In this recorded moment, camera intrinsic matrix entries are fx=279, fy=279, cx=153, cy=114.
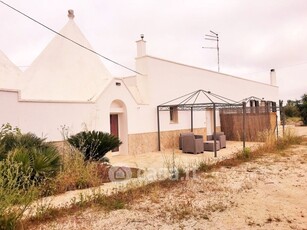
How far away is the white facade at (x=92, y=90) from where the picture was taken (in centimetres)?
1155

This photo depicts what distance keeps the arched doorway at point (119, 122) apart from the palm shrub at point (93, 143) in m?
3.82

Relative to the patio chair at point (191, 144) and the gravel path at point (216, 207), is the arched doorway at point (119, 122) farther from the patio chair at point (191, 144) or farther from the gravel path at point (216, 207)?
the gravel path at point (216, 207)

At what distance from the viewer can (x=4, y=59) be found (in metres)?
16.3

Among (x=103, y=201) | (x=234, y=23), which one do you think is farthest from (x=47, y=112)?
(x=234, y=23)

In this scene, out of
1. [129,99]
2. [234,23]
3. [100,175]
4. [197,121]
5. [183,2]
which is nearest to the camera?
[100,175]

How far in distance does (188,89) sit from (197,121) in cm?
254

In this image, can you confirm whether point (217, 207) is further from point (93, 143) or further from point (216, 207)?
point (93, 143)

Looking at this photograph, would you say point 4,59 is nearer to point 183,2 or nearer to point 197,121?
point 183,2

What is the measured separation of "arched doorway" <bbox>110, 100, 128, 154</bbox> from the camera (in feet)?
46.9

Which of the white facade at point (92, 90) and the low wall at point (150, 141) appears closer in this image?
the white facade at point (92, 90)

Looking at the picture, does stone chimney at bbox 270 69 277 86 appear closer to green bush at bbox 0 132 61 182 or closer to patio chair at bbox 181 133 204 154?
patio chair at bbox 181 133 204 154

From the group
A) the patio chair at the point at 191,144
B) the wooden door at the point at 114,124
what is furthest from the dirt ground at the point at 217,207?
the wooden door at the point at 114,124

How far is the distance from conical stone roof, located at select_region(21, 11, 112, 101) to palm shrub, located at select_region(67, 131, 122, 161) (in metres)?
4.07

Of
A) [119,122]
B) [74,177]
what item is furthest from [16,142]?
[119,122]
